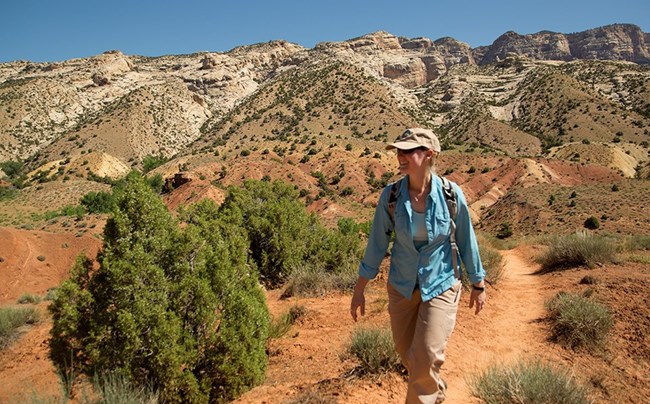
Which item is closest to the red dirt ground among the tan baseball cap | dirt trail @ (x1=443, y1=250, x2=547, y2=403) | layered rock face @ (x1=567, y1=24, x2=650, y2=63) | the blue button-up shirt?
dirt trail @ (x1=443, y1=250, x2=547, y2=403)

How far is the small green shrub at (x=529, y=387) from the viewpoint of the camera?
141 inches

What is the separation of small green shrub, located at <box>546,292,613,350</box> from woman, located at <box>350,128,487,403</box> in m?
3.57

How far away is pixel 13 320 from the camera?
1023 cm

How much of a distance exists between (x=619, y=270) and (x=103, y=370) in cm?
934

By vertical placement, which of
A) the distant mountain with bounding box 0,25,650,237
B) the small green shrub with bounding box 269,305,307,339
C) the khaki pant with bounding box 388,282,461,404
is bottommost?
the small green shrub with bounding box 269,305,307,339

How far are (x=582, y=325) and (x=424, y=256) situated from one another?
13.5 ft

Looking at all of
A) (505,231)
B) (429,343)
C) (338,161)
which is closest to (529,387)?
(429,343)

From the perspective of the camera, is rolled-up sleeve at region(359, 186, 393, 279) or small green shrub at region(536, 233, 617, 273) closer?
rolled-up sleeve at region(359, 186, 393, 279)

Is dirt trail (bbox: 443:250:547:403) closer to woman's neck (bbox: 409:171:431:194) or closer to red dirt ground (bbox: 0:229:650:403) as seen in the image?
red dirt ground (bbox: 0:229:650:403)

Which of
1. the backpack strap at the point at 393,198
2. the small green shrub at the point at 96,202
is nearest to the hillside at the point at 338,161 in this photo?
the small green shrub at the point at 96,202

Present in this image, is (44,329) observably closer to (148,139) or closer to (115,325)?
(115,325)

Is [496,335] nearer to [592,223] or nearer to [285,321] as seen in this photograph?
[285,321]

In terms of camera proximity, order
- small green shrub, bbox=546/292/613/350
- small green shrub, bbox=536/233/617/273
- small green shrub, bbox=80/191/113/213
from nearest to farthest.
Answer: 1. small green shrub, bbox=546/292/613/350
2. small green shrub, bbox=536/233/617/273
3. small green shrub, bbox=80/191/113/213

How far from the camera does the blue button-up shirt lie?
296 centimetres
